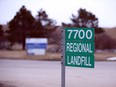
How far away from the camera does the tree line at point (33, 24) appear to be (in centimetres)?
3606

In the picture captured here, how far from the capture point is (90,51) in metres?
5.54

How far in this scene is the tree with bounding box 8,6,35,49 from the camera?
115ft

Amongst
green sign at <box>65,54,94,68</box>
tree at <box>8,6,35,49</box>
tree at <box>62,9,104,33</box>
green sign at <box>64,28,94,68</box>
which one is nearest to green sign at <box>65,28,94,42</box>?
green sign at <box>64,28,94,68</box>

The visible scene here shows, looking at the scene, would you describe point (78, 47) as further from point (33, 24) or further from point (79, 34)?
point (33, 24)

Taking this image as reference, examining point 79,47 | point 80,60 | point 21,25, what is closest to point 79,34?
point 79,47

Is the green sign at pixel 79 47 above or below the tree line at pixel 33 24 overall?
below

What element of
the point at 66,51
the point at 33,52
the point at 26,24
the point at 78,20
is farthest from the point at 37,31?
the point at 66,51

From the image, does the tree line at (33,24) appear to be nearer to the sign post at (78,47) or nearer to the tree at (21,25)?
the tree at (21,25)

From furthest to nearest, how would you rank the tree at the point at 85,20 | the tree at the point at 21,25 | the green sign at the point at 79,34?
the tree at the point at 85,20 → the tree at the point at 21,25 → the green sign at the point at 79,34

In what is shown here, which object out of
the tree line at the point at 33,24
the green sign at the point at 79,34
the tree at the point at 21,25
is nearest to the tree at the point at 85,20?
the tree line at the point at 33,24

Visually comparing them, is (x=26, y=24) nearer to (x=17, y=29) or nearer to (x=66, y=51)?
(x=17, y=29)

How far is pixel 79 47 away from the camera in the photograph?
18.6 feet

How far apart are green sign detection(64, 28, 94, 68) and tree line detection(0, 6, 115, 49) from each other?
29297 millimetres

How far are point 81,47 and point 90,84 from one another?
20.1 ft
